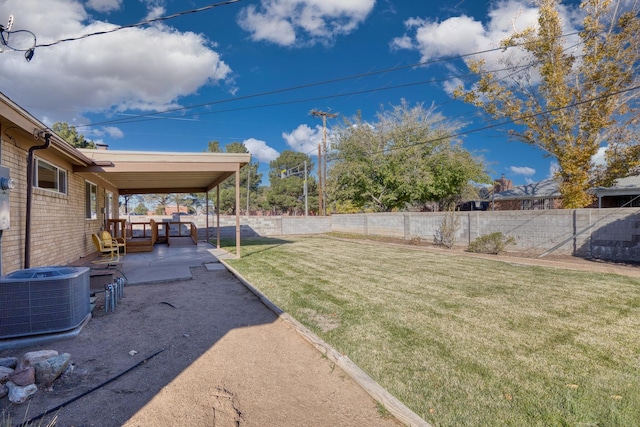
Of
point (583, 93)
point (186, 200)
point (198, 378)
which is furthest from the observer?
point (186, 200)

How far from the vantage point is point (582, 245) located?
10125mm

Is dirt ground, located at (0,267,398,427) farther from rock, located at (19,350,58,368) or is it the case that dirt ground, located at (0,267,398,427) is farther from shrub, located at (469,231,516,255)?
shrub, located at (469,231,516,255)

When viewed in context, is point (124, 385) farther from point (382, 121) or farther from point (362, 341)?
point (382, 121)

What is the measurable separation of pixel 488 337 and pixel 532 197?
68.7 feet

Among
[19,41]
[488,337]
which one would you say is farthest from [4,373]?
[19,41]

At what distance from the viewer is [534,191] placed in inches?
897

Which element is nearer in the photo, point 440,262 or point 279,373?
point 279,373

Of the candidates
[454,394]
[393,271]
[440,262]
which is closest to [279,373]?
[454,394]

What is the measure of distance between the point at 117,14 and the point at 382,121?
16.3 metres

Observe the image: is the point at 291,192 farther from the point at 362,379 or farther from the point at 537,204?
the point at 362,379

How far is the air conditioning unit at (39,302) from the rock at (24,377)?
1.13 meters

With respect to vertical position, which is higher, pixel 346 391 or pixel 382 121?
pixel 382 121

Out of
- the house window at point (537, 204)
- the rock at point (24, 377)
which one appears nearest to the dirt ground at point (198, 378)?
the rock at point (24, 377)

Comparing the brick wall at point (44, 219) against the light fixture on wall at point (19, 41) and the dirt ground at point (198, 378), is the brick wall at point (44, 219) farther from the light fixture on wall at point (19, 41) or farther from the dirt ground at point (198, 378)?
the dirt ground at point (198, 378)
